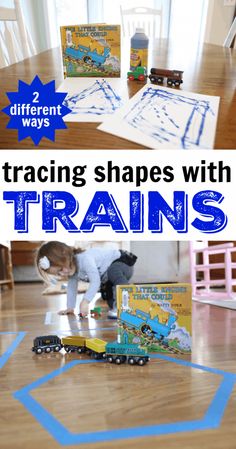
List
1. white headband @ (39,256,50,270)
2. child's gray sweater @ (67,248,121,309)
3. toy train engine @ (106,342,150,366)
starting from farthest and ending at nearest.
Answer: child's gray sweater @ (67,248,121,309)
white headband @ (39,256,50,270)
toy train engine @ (106,342,150,366)

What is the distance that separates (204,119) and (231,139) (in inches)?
2.2

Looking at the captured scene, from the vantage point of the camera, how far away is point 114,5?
27.4 inches

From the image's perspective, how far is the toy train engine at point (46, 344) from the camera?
76 centimetres

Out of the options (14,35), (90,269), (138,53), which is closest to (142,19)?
(14,35)

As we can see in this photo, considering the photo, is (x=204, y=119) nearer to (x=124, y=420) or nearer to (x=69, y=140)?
(x=69, y=140)

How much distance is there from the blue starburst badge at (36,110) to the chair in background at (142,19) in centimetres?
48

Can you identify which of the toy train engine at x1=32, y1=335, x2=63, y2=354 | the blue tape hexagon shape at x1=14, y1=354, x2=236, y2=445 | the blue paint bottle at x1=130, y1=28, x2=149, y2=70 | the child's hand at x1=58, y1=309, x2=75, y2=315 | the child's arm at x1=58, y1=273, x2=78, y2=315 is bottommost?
the child's hand at x1=58, y1=309, x2=75, y2=315

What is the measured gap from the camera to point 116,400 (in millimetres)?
517

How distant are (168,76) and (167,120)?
0.16 m

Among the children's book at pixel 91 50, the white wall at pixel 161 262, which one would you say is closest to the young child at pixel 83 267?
the children's book at pixel 91 50

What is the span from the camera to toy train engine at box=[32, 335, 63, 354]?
0.76 m

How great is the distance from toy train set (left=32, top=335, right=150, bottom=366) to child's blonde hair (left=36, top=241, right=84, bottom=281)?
317 millimetres

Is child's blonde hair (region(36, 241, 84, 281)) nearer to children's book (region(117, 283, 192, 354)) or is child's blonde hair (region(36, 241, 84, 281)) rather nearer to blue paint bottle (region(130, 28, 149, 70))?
children's book (region(117, 283, 192, 354))

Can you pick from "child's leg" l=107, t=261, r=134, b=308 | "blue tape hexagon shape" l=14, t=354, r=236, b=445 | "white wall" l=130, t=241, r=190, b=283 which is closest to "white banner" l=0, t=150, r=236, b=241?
"blue tape hexagon shape" l=14, t=354, r=236, b=445
